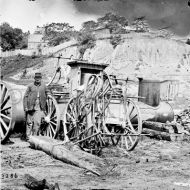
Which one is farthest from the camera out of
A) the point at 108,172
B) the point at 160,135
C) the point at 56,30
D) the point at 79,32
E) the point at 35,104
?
the point at 56,30

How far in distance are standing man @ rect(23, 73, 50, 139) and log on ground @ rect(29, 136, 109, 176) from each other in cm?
84

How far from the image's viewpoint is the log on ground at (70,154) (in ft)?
23.0

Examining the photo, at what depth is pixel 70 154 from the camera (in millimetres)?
7621

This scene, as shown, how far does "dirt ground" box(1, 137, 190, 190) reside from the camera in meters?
6.03

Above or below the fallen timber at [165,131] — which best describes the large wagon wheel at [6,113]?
above

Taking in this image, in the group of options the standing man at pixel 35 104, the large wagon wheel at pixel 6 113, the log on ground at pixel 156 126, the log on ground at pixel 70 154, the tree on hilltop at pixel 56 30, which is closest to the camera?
the log on ground at pixel 70 154

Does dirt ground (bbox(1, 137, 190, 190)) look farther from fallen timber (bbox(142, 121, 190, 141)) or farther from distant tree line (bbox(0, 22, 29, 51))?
distant tree line (bbox(0, 22, 29, 51))

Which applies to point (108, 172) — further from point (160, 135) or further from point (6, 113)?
point (160, 135)

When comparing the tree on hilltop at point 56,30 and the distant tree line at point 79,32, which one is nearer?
the distant tree line at point 79,32

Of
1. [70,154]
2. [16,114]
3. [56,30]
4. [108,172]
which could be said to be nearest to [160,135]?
[16,114]

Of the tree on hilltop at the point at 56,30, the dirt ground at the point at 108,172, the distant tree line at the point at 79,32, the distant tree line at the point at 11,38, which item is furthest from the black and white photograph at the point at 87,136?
the tree on hilltop at the point at 56,30

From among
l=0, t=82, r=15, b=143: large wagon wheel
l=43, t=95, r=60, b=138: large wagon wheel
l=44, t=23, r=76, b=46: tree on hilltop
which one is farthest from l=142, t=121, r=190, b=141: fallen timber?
l=44, t=23, r=76, b=46: tree on hilltop

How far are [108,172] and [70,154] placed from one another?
1.10 metres

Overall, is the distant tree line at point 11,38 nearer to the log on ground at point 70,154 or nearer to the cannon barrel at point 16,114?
the cannon barrel at point 16,114
